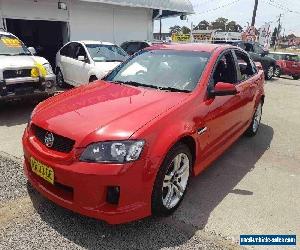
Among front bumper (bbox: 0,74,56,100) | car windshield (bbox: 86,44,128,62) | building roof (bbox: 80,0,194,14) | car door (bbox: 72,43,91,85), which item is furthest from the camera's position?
building roof (bbox: 80,0,194,14)

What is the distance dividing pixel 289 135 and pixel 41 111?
5.05 metres

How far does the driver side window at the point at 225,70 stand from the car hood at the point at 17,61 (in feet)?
13.7

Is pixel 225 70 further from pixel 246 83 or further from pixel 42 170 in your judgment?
pixel 42 170

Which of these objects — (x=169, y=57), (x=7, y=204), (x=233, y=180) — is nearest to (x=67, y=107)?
(x=7, y=204)

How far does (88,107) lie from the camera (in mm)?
3348

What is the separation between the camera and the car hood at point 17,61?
651 cm

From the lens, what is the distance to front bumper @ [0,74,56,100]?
6378mm

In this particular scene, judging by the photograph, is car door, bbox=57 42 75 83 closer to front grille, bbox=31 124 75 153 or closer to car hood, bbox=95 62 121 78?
car hood, bbox=95 62 121 78

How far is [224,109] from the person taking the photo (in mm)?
4184

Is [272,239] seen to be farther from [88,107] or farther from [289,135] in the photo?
[289,135]

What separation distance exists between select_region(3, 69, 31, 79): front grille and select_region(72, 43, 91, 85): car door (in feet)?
7.05

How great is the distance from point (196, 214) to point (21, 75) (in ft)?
15.9

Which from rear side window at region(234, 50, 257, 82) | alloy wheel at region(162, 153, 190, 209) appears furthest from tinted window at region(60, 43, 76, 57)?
alloy wheel at region(162, 153, 190, 209)

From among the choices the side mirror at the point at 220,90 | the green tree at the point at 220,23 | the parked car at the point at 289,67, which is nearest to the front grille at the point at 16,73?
the side mirror at the point at 220,90
